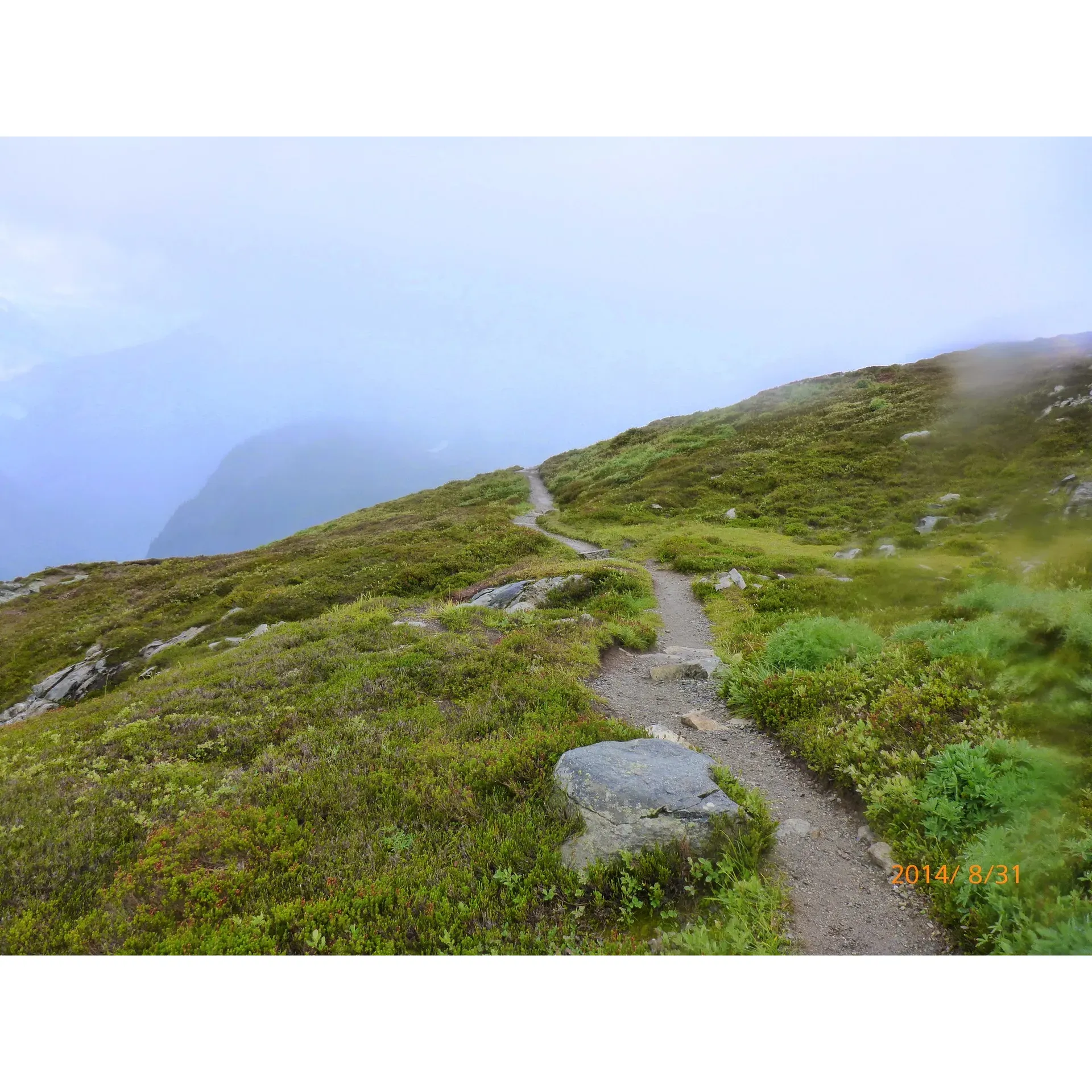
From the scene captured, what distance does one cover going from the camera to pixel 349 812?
22.6ft

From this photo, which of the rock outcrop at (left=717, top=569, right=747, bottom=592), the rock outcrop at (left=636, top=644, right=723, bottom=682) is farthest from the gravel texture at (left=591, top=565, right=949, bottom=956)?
the rock outcrop at (left=717, top=569, right=747, bottom=592)

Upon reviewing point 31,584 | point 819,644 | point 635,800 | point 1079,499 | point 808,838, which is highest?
point 1079,499

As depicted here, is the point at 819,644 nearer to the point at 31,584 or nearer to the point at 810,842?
the point at 810,842

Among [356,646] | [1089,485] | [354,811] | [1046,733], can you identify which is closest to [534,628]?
[356,646]

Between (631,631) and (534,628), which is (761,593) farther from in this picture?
(534,628)

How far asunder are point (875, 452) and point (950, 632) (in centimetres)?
3260

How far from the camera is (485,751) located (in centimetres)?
786

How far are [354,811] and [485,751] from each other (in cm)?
196

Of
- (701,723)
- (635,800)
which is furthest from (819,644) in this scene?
(635,800)

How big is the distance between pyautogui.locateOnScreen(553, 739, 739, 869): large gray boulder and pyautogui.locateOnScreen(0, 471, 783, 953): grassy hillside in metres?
0.24

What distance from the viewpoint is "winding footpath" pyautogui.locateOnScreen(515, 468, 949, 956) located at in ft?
16.2

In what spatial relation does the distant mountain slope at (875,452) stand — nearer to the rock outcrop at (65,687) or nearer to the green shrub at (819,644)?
the green shrub at (819,644)

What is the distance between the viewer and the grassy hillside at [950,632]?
16.4ft
